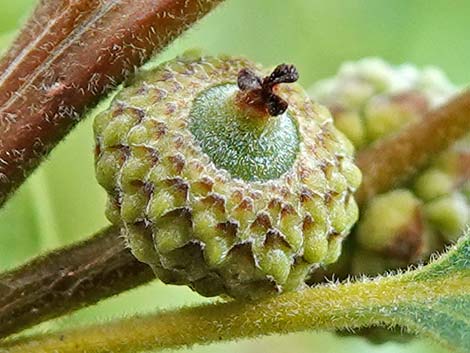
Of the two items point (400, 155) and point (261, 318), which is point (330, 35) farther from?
point (261, 318)

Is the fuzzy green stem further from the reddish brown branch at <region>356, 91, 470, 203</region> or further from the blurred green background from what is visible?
the blurred green background

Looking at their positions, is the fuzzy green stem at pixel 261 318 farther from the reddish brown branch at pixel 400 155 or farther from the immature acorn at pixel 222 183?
the reddish brown branch at pixel 400 155

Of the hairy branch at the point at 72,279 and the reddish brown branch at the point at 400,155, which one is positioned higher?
the reddish brown branch at the point at 400,155

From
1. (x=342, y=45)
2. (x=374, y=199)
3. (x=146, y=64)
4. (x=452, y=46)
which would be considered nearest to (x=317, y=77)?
(x=342, y=45)

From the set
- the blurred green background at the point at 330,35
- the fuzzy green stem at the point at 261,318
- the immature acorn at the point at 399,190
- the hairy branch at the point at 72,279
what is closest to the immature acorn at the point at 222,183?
the fuzzy green stem at the point at 261,318

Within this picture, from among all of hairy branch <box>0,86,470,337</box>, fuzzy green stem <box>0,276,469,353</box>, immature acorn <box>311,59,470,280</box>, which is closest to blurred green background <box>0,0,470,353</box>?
immature acorn <box>311,59,470,280</box>
